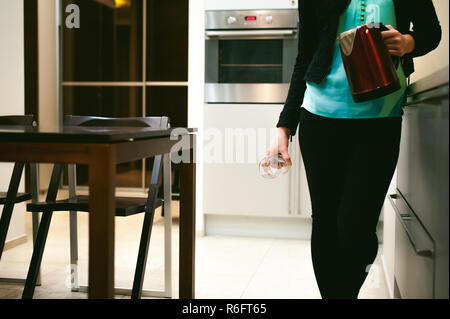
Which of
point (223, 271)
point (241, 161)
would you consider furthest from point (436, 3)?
point (241, 161)

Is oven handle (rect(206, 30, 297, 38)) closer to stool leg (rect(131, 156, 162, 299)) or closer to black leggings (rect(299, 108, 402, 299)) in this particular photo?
stool leg (rect(131, 156, 162, 299))

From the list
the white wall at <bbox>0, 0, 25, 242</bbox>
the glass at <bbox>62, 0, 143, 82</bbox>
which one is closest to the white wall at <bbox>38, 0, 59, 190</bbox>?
the glass at <bbox>62, 0, 143, 82</bbox>

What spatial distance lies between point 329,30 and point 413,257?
2.13 feet

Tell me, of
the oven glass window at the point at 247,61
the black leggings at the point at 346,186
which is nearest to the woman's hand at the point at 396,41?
the black leggings at the point at 346,186

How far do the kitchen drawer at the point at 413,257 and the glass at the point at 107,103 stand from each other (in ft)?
11.9

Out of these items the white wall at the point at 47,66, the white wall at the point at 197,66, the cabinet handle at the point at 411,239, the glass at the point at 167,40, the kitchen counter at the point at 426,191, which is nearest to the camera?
the kitchen counter at the point at 426,191

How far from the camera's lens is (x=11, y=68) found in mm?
3053

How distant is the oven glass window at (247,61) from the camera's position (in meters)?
3.40

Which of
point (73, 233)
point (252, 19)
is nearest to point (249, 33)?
point (252, 19)

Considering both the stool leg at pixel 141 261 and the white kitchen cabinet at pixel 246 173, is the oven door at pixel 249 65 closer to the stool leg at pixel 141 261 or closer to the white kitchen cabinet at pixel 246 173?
the white kitchen cabinet at pixel 246 173

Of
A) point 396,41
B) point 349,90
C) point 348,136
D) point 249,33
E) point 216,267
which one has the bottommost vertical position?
point 216,267

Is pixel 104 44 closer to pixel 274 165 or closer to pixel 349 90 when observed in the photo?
pixel 274 165

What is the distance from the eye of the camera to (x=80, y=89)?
528 centimetres
